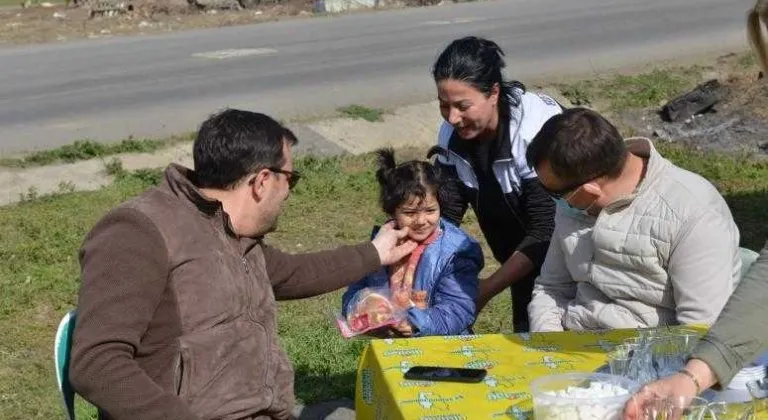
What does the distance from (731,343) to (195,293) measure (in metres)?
1.34

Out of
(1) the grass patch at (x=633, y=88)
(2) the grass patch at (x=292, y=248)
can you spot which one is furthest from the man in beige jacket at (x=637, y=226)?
(1) the grass patch at (x=633, y=88)

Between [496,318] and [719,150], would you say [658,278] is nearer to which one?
[496,318]

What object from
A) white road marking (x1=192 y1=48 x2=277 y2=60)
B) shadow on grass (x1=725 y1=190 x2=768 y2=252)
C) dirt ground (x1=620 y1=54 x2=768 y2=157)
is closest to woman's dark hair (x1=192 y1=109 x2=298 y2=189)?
shadow on grass (x1=725 y1=190 x2=768 y2=252)

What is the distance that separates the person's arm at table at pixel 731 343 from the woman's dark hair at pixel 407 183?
150 centimetres

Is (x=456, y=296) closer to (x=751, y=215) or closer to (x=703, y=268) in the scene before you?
(x=703, y=268)

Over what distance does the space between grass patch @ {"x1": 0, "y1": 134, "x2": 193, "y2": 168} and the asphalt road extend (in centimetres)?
67

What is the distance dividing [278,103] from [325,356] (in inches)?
237

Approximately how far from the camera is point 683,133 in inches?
361

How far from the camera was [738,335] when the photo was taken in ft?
8.01

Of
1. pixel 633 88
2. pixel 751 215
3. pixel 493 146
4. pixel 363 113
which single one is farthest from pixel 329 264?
pixel 633 88

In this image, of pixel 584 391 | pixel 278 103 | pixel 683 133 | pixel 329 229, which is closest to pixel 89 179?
pixel 329 229

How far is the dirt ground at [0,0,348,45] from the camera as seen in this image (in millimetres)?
17594

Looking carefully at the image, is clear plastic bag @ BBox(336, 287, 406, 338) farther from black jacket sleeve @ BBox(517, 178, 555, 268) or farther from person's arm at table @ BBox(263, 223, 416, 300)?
black jacket sleeve @ BBox(517, 178, 555, 268)

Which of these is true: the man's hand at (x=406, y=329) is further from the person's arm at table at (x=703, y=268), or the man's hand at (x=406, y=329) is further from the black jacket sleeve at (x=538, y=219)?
the person's arm at table at (x=703, y=268)
